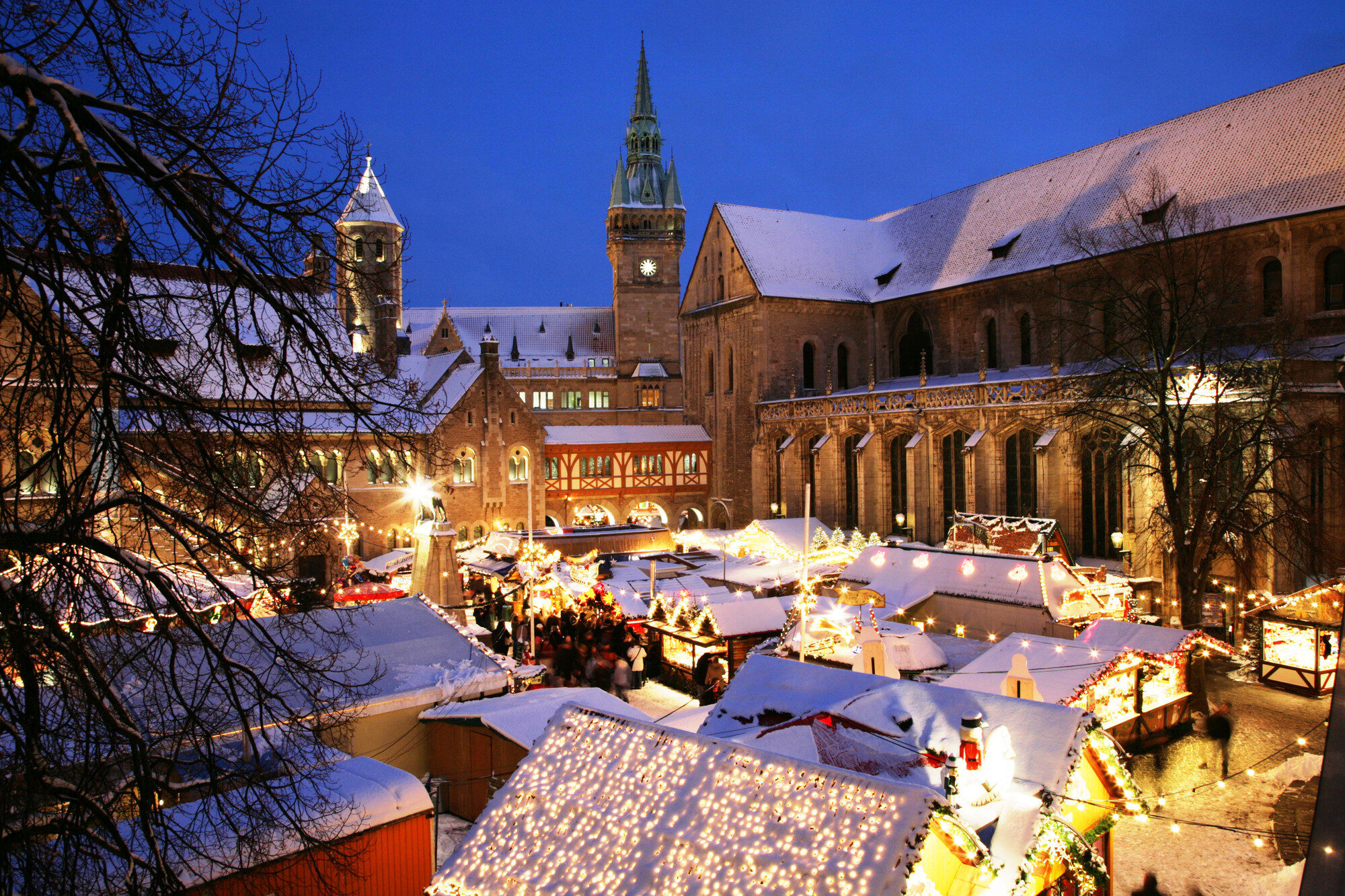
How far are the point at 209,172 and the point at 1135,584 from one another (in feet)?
75.8

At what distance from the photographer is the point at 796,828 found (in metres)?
5.41

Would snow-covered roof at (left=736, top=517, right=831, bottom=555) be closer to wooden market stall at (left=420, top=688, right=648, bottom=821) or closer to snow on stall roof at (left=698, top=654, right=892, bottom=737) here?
wooden market stall at (left=420, top=688, right=648, bottom=821)

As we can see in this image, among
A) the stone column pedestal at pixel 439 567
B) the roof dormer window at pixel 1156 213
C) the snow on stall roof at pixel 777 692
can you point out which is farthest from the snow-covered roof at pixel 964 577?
the roof dormer window at pixel 1156 213

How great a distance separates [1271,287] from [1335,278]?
157 centimetres

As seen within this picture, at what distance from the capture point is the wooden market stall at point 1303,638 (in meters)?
15.9

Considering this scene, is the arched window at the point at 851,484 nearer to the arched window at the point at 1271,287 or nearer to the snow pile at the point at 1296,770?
the arched window at the point at 1271,287

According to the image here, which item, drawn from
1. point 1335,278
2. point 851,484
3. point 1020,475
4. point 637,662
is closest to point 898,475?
point 851,484

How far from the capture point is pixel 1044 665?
12.7 m

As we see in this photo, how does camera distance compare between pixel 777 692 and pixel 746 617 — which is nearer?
pixel 777 692

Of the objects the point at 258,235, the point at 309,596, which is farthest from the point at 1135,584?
the point at 258,235

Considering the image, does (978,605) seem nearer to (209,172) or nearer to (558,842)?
(558,842)

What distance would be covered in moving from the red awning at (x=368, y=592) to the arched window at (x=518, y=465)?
17439 millimetres

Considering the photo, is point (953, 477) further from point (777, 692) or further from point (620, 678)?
point (777, 692)

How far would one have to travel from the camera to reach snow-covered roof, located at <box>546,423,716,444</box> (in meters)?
40.8
